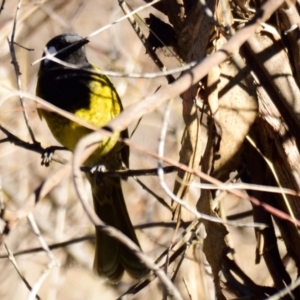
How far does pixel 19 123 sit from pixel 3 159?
0.90 feet

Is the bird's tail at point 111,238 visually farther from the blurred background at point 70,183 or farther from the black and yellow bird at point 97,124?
the blurred background at point 70,183

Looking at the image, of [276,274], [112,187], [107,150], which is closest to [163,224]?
[112,187]

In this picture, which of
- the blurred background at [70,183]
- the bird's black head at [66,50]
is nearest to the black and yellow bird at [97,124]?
the bird's black head at [66,50]

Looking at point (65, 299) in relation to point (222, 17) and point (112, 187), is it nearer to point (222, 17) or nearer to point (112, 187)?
point (112, 187)

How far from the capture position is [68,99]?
9.01 feet

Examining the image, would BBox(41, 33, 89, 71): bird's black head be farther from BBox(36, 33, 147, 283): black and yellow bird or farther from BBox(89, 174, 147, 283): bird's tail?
BBox(89, 174, 147, 283): bird's tail

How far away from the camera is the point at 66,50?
2.89 metres

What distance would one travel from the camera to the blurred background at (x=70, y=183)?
12.0ft

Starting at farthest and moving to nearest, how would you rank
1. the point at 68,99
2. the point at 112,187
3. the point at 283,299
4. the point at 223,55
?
the point at 112,187
the point at 68,99
the point at 283,299
the point at 223,55

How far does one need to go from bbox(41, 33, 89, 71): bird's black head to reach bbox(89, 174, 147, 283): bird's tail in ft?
1.60

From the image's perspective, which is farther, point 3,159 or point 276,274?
point 3,159

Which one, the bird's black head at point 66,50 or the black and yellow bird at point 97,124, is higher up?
the bird's black head at point 66,50

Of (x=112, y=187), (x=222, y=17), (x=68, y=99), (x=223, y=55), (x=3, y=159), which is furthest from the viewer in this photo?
(x=3, y=159)

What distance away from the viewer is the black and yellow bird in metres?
2.63
